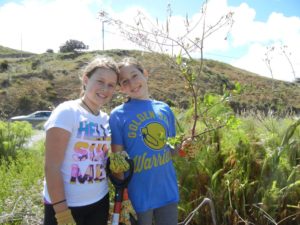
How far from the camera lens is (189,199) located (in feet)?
12.6

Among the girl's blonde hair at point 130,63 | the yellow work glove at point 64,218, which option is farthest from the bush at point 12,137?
the yellow work glove at point 64,218

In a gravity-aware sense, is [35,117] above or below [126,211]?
below

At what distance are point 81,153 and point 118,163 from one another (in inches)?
8.4

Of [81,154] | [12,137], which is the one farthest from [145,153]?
[12,137]

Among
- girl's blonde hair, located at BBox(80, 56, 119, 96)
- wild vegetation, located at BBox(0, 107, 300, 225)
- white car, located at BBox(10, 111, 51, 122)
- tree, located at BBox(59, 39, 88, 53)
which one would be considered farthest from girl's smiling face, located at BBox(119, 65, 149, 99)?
tree, located at BBox(59, 39, 88, 53)

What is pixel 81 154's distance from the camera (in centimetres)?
232

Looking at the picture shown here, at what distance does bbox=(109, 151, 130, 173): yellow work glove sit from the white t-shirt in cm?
7

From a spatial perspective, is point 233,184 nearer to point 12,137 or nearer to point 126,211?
point 126,211

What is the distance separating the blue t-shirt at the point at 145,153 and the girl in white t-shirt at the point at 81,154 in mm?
134

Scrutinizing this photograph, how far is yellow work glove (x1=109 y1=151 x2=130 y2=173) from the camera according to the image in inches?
93.7

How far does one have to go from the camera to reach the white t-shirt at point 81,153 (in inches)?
89.6

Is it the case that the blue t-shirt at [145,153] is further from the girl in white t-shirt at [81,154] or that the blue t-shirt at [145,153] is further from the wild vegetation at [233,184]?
the wild vegetation at [233,184]

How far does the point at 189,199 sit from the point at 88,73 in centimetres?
180

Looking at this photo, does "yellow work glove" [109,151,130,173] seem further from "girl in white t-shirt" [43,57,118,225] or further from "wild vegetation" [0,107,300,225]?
"wild vegetation" [0,107,300,225]
